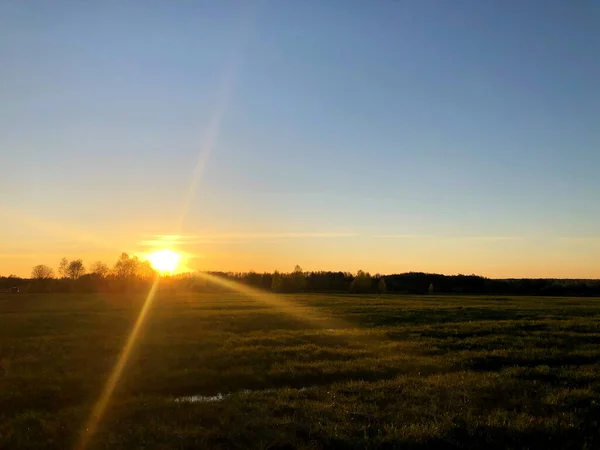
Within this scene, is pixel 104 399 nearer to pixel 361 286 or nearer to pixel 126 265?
pixel 361 286

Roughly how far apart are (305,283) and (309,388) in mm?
135170

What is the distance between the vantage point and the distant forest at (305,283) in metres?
121

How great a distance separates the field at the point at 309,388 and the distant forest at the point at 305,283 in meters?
87.8

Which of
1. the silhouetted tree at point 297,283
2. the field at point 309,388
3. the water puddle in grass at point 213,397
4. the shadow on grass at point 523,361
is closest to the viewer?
the field at point 309,388

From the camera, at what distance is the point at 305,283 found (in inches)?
5935

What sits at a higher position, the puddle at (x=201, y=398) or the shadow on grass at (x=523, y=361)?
the shadow on grass at (x=523, y=361)

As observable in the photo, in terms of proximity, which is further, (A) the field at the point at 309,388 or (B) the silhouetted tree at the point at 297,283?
(B) the silhouetted tree at the point at 297,283

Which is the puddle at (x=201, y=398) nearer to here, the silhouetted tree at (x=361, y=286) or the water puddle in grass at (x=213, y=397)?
the water puddle in grass at (x=213, y=397)

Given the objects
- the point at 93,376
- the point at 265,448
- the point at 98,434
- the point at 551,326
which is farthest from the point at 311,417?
the point at 551,326

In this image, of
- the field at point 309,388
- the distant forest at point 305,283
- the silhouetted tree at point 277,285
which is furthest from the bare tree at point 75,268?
the field at point 309,388

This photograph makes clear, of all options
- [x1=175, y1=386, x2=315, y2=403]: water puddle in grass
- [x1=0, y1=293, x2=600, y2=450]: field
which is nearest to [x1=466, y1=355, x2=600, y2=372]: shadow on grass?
[x1=0, y1=293, x2=600, y2=450]: field

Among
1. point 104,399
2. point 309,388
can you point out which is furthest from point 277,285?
point 104,399

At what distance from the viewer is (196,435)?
35.9ft

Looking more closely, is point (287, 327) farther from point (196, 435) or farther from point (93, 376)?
point (196, 435)
